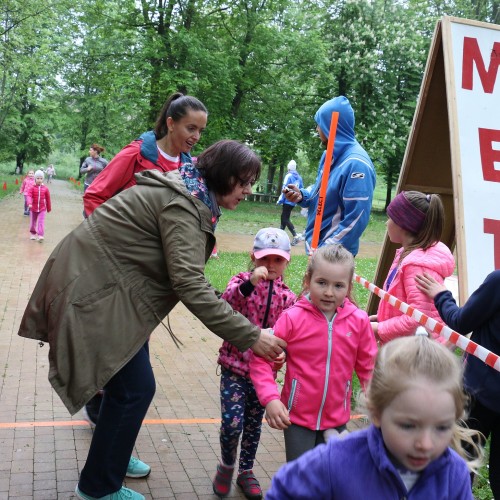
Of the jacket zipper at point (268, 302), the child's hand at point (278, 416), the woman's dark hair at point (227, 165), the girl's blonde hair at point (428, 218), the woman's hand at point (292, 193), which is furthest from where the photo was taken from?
the woman's hand at point (292, 193)

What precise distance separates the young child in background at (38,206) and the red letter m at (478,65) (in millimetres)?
10552

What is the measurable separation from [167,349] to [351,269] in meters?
4.05

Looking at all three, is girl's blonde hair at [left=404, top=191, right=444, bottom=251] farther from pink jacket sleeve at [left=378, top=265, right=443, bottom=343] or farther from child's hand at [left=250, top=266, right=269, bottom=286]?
child's hand at [left=250, top=266, right=269, bottom=286]

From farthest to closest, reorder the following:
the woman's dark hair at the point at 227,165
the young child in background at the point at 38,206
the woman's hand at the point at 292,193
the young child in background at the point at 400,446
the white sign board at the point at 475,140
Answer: the young child in background at the point at 38,206 < the woman's hand at the point at 292,193 < the white sign board at the point at 475,140 < the woman's dark hair at the point at 227,165 < the young child in background at the point at 400,446

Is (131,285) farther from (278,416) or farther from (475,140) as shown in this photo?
(475,140)

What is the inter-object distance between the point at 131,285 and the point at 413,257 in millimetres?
1779

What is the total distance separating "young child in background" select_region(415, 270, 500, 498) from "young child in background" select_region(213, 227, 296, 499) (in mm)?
899

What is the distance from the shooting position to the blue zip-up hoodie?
484 centimetres

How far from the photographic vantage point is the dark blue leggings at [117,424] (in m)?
3.23

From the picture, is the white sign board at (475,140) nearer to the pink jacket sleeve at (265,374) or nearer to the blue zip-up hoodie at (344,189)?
the blue zip-up hoodie at (344,189)

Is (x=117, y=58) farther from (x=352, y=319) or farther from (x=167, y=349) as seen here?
(x=352, y=319)

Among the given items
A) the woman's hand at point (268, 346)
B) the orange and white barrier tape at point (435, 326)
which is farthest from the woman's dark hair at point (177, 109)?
the woman's hand at point (268, 346)

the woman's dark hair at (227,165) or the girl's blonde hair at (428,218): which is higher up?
the woman's dark hair at (227,165)

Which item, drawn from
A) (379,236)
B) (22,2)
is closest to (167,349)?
(379,236)
